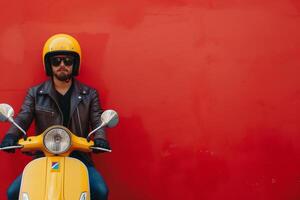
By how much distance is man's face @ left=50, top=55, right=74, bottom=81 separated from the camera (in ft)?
12.8

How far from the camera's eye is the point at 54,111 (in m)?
3.98

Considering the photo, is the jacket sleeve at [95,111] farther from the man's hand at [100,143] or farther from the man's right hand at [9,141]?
the man's right hand at [9,141]

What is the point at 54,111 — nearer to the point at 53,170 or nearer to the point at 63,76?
the point at 63,76

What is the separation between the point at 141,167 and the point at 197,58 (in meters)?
1.11

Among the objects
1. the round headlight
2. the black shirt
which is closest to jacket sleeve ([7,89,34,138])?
the black shirt

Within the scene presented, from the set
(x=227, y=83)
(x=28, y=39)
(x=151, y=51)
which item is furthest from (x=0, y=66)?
(x=227, y=83)

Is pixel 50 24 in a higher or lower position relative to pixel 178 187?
higher

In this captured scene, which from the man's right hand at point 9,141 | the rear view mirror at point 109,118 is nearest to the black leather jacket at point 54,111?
the man's right hand at point 9,141

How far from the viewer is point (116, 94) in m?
4.52

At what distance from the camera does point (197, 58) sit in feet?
15.1

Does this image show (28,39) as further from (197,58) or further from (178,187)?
(178,187)

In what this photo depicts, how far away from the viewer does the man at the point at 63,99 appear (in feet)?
12.8

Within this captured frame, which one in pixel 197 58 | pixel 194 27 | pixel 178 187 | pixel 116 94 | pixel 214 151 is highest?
pixel 194 27

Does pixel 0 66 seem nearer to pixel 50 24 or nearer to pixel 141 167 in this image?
pixel 50 24
